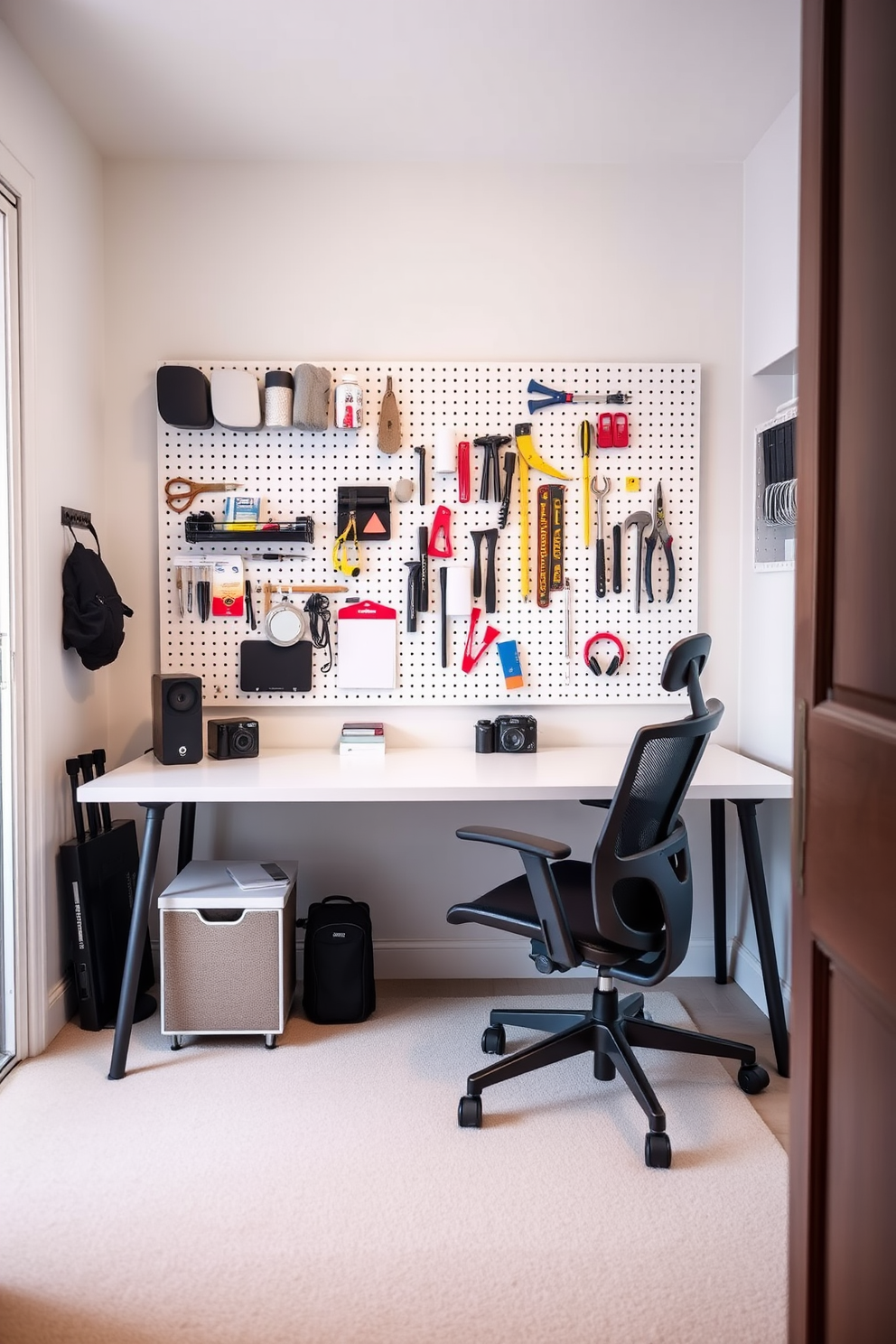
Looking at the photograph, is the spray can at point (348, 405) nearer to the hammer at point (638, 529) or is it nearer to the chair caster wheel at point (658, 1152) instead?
the hammer at point (638, 529)

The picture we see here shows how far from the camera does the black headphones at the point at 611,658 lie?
313 cm

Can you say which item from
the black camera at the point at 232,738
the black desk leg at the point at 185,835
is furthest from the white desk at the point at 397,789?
the black desk leg at the point at 185,835

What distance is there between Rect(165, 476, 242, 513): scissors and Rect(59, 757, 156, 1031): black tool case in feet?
2.94

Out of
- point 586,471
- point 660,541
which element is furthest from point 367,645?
point 660,541

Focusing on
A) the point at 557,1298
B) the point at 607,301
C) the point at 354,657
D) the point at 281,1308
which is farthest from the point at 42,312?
the point at 557,1298

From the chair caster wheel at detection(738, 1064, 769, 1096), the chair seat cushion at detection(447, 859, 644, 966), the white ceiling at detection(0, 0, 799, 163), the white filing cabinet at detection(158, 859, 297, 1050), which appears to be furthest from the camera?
the white filing cabinet at detection(158, 859, 297, 1050)

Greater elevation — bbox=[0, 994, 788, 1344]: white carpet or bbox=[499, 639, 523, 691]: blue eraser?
bbox=[499, 639, 523, 691]: blue eraser

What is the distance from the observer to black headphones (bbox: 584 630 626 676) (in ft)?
10.3

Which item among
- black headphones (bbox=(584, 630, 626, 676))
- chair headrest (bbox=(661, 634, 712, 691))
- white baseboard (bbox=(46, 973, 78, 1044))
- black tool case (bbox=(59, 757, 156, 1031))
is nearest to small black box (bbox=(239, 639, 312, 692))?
black tool case (bbox=(59, 757, 156, 1031))

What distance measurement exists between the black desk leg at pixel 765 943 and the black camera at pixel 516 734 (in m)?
0.70

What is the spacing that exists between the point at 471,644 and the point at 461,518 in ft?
1.35

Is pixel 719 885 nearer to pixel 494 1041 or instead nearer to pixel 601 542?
pixel 494 1041

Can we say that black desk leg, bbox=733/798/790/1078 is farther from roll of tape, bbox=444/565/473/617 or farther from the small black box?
the small black box

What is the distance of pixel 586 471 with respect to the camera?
10.1ft
